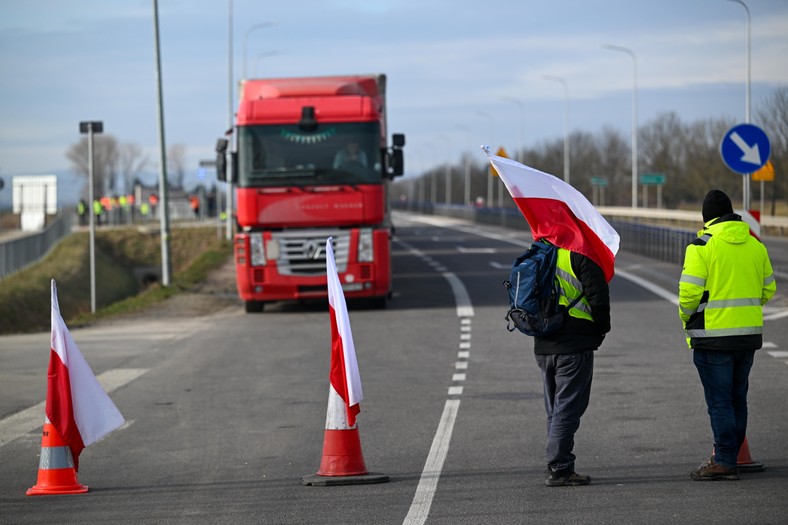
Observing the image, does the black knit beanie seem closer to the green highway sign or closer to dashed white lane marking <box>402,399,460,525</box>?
dashed white lane marking <box>402,399,460,525</box>

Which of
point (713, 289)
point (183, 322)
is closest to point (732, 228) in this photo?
point (713, 289)

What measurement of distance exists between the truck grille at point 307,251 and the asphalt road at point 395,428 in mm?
1141

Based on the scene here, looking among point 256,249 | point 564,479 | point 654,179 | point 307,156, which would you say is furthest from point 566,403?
point 654,179

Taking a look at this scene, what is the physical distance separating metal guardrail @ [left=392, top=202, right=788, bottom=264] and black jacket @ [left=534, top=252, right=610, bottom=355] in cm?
2132

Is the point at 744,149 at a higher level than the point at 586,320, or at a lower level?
higher

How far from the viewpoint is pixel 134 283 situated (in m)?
54.3

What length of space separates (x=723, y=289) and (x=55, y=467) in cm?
448

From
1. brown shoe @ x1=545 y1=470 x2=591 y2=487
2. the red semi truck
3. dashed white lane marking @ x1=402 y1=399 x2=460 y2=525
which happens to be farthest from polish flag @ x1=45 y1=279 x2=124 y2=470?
the red semi truck

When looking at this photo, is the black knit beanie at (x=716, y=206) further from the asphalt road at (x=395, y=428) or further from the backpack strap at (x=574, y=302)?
the asphalt road at (x=395, y=428)

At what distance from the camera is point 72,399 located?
855 centimetres

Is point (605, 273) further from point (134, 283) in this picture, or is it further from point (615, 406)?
point (134, 283)

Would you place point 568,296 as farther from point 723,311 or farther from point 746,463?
point 746,463

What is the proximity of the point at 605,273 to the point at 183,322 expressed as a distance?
1501 centimetres

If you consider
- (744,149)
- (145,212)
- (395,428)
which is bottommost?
(395,428)
